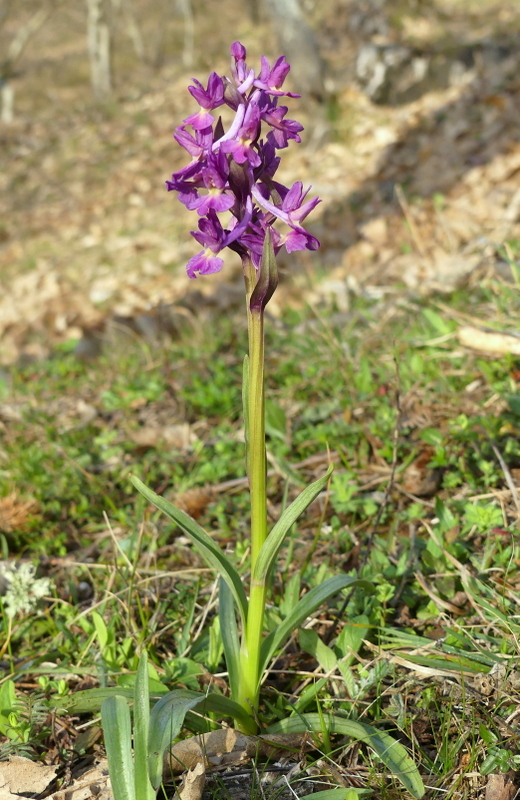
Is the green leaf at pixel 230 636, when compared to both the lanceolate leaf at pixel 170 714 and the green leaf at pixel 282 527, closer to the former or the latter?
the lanceolate leaf at pixel 170 714

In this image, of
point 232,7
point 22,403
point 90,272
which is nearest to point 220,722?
point 22,403

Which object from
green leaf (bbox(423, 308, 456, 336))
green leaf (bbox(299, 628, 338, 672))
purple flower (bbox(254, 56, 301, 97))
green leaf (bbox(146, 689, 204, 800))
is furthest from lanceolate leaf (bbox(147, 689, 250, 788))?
green leaf (bbox(423, 308, 456, 336))

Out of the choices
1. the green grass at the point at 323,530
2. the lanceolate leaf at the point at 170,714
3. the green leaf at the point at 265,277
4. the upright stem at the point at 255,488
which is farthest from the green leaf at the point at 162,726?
the green leaf at the point at 265,277

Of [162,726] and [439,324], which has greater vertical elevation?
[439,324]

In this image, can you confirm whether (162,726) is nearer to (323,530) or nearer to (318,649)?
(318,649)

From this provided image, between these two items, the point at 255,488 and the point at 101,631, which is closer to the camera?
the point at 255,488

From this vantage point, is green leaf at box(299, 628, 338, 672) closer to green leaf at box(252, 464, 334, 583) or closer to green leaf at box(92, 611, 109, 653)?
green leaf at box(252, 464, 334, 583)

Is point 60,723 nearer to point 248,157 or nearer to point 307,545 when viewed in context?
point 307,545

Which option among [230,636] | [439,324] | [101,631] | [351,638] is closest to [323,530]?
[351,638]
